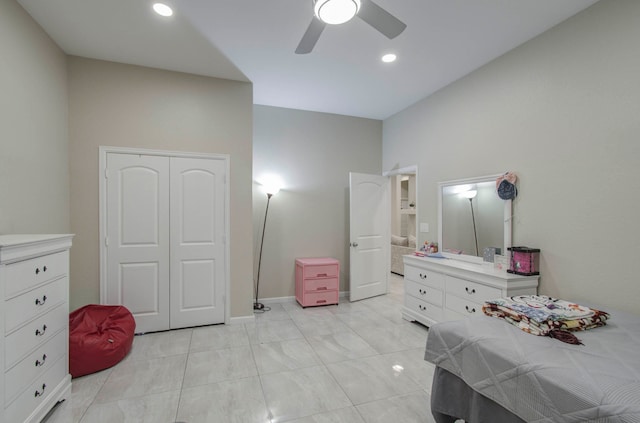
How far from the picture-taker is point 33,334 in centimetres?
182

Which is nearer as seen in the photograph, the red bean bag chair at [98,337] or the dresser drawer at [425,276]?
the red bean bag chair at [98,337]

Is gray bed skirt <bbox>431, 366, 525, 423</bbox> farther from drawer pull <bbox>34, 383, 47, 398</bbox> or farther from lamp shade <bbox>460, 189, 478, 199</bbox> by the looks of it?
drawer pull <bbox>34, 383, 47, 398</bbox>

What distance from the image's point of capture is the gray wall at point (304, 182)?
14.6 feet

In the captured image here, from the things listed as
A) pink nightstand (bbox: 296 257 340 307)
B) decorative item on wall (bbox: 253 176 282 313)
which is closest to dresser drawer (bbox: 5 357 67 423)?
decorative item on wall (bbox: 253 176 282 313)

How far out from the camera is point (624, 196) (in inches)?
83.4

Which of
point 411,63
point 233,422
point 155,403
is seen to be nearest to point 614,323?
point 233,422

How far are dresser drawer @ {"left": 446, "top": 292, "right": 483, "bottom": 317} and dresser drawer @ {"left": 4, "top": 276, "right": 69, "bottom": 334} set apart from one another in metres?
3.39

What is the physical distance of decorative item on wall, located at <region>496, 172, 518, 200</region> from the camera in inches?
113

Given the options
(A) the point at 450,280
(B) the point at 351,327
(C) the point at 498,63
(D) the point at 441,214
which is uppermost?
(C) the point at 498,63

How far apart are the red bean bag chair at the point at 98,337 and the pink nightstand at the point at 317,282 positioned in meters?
2.09

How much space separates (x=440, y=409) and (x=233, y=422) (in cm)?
129

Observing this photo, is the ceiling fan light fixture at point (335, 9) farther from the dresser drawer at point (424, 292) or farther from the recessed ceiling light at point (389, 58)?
the dresser drawer at point (424, 292)

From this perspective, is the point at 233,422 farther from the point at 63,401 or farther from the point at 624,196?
the point at 624,196

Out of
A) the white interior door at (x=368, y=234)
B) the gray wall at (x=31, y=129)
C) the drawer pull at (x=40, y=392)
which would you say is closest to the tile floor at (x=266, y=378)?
the drawer pull at (x=40, y=392)
